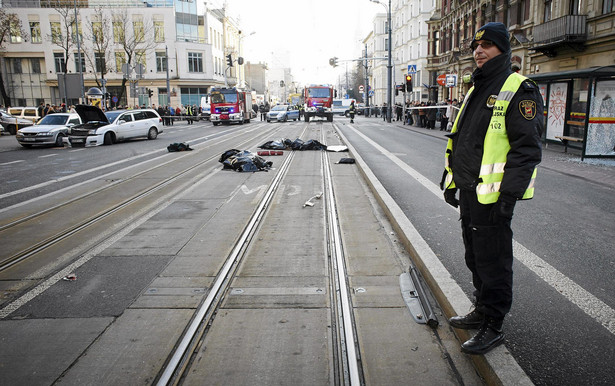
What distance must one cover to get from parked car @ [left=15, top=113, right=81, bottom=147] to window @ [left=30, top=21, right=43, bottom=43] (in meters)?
45.0

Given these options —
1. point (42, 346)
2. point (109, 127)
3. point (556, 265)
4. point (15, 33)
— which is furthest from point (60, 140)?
point (15, 33)

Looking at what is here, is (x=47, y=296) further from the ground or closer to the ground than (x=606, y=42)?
closer to the ground

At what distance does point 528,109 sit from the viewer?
9.91 ft

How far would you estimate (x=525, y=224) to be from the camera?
23.0 ft

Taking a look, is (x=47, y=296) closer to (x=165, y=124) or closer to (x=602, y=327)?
(x=602, y=327)

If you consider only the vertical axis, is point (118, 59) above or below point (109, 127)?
above

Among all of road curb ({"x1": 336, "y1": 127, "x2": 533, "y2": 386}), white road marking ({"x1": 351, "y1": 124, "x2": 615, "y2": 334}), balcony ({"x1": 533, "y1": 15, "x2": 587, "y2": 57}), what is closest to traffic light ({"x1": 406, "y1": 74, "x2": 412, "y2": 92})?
balcony ({"x1": 533, "y1": 15, "x2": 587, "y2": 57})

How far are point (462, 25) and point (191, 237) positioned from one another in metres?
37.6

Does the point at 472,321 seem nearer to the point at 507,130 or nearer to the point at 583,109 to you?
the point at 507,130

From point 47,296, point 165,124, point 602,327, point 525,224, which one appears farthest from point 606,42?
point 165,124

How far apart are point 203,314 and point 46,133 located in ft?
65.5

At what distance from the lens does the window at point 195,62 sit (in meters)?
62.3

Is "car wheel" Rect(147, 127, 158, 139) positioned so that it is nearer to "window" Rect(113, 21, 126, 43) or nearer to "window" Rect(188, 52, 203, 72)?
"window" Rect(113, 21, 126, 43)

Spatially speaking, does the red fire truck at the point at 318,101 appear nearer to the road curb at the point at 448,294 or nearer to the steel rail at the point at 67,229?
the steel rail at the point at 67,229
